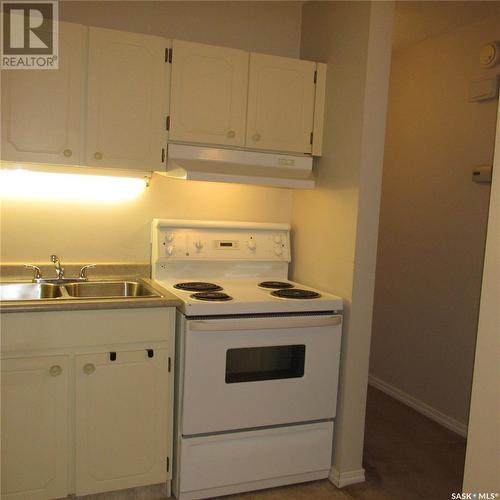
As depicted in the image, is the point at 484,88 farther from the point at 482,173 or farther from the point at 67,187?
the point at 67,187

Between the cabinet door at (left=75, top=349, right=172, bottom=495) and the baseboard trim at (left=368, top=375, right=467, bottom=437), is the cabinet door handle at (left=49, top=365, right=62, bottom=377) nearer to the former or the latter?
the cabinet door at (left=75, top=349, right=172, bottom=495)

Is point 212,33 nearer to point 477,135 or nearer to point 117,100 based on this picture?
point 117,100

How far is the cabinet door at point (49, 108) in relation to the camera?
6.84ft

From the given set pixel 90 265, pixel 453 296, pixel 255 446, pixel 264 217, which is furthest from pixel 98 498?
pixel 453 296

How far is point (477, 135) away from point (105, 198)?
2187 mm

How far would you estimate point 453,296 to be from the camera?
3.12m

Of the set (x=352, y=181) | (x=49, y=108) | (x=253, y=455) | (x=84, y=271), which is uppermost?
(x=49, y=108)

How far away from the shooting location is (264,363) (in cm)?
231

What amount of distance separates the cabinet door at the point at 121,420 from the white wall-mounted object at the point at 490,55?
7.93 feet

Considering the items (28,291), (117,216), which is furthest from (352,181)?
(28,291)

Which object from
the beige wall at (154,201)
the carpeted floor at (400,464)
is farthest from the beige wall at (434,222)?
the beige wall at (154,201)

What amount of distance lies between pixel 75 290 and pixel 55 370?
0.57m

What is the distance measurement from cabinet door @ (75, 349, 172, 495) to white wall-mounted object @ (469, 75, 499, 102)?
7.57 feet

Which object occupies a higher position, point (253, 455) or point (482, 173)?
point (482, 173)
